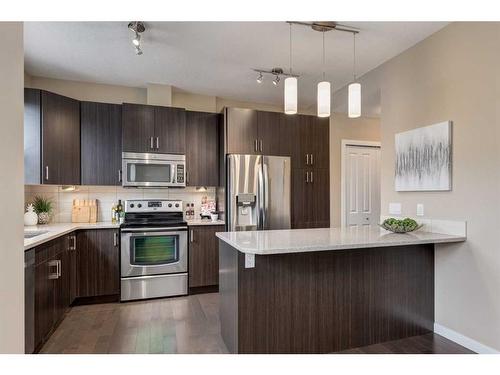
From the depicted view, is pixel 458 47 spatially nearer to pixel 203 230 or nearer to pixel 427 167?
pixel 427 167

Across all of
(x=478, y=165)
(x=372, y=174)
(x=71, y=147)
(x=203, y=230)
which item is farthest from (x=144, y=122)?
(x=372, y=174)

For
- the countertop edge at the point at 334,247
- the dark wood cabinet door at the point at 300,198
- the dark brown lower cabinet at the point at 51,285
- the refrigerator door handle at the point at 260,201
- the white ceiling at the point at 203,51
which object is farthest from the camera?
the dark wood cabinet door at the point at 300,198

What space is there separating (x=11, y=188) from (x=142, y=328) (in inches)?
85.5

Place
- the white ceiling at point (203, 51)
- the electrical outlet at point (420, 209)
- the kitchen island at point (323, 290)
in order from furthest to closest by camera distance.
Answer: the electrical outlet at point (420, 209) < the white ceiling at point (203, 51) < the kitchen island at point (323, 290)

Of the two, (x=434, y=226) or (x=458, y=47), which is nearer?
(x=458, y=47)

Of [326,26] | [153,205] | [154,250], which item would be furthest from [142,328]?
[326,26]

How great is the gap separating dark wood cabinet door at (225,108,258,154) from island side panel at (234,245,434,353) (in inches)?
77.8

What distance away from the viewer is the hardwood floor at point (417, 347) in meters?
2.22

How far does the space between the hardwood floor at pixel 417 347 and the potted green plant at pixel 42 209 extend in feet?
11.4

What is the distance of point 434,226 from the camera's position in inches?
99.7

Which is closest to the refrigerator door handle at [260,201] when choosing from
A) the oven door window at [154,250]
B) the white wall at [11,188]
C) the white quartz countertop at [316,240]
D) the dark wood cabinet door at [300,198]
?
the dark wood cabinet door at [300,198]

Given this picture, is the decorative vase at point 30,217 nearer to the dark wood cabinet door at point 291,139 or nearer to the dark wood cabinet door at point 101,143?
the dark wood cabinet door at point 101,143

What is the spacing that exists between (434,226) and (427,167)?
53 centimetres

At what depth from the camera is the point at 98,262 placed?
10.7 feet
